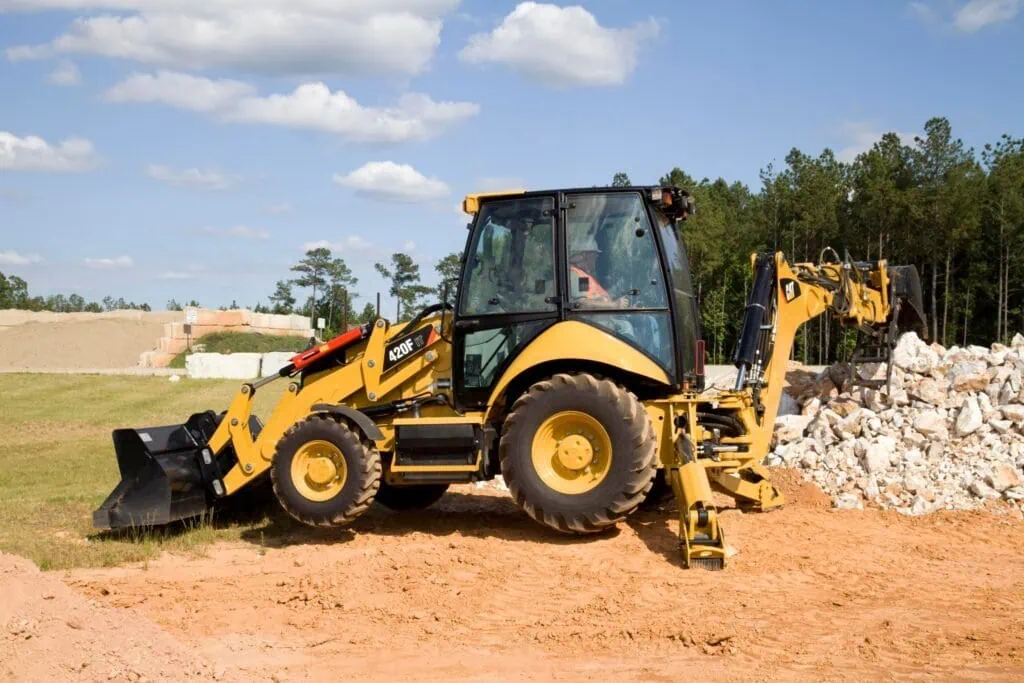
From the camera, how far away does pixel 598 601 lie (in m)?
6.53

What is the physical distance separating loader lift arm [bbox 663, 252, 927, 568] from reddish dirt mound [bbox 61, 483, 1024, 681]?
31 centimetres

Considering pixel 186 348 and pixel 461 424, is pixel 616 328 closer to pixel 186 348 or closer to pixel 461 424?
pixel 461 424

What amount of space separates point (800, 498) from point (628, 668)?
5.15 meters

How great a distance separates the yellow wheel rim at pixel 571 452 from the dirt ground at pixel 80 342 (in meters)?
47.1

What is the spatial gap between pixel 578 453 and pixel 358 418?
6.19ft

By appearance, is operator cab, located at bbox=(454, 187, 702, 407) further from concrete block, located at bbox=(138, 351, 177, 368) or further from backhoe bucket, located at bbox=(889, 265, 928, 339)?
concrete block, located at bbox=(138, 351, 177, 368)

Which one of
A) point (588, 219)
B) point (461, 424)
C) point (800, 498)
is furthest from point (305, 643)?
point (800, 498)

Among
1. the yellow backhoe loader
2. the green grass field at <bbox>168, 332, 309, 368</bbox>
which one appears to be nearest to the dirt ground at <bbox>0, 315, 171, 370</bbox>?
the green grass field at <bbox>168, 332, 309, 368</bbox>

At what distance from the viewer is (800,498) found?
991cm

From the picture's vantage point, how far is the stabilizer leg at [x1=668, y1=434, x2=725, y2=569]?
7164 mm

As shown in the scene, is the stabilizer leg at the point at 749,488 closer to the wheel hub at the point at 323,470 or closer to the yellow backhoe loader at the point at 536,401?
the yellow backhoe loader at the point at 536,401

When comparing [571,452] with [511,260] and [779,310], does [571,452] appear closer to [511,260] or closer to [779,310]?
[511,260]

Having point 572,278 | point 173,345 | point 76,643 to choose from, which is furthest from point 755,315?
point 173,345

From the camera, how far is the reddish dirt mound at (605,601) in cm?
537
